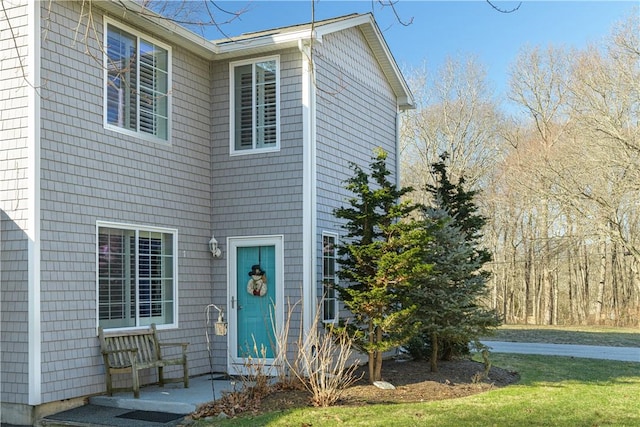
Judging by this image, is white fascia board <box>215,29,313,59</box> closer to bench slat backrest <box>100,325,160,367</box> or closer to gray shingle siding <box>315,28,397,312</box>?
gray shingle siding <box>315,28,397,312</box>

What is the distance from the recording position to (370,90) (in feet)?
39.3

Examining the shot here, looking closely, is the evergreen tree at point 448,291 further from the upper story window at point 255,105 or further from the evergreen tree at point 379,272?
the upper story window at point 255,105

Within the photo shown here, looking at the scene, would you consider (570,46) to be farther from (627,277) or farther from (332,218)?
(332,218)

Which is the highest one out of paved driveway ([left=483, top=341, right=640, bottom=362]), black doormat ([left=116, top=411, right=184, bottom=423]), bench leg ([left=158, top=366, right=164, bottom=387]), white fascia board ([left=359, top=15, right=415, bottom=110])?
white fascia board ([left=359, top=15, right=415, bottom=110])

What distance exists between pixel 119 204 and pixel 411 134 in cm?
1997

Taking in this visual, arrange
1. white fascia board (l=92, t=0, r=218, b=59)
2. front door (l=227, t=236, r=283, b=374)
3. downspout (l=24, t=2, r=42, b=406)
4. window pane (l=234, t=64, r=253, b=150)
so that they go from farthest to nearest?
window pane (l=234, t=64, r=253, b=150) → front door (l=227, t=236, r=283, b=374) → white fascia board (l=92, t=0, r=218, b=59) → downspout (l=24, t=2, r=42, b=406)

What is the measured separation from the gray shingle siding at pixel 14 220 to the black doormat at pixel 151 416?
1.14 metres

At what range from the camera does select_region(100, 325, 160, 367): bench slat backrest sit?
7.85 metres

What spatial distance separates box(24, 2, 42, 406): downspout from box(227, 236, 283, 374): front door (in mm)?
3187

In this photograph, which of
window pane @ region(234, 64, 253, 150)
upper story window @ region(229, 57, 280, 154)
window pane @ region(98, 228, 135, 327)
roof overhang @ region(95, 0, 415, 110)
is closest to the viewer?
window pane @ region(98, 228, 135, 327)

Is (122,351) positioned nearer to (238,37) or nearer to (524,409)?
(524,409)

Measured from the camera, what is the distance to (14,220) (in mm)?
7227

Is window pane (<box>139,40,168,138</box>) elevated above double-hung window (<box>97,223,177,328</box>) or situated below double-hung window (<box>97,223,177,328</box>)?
above

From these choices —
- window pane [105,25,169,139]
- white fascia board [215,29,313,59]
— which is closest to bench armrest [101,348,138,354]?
window pane [105,25,169,139]
